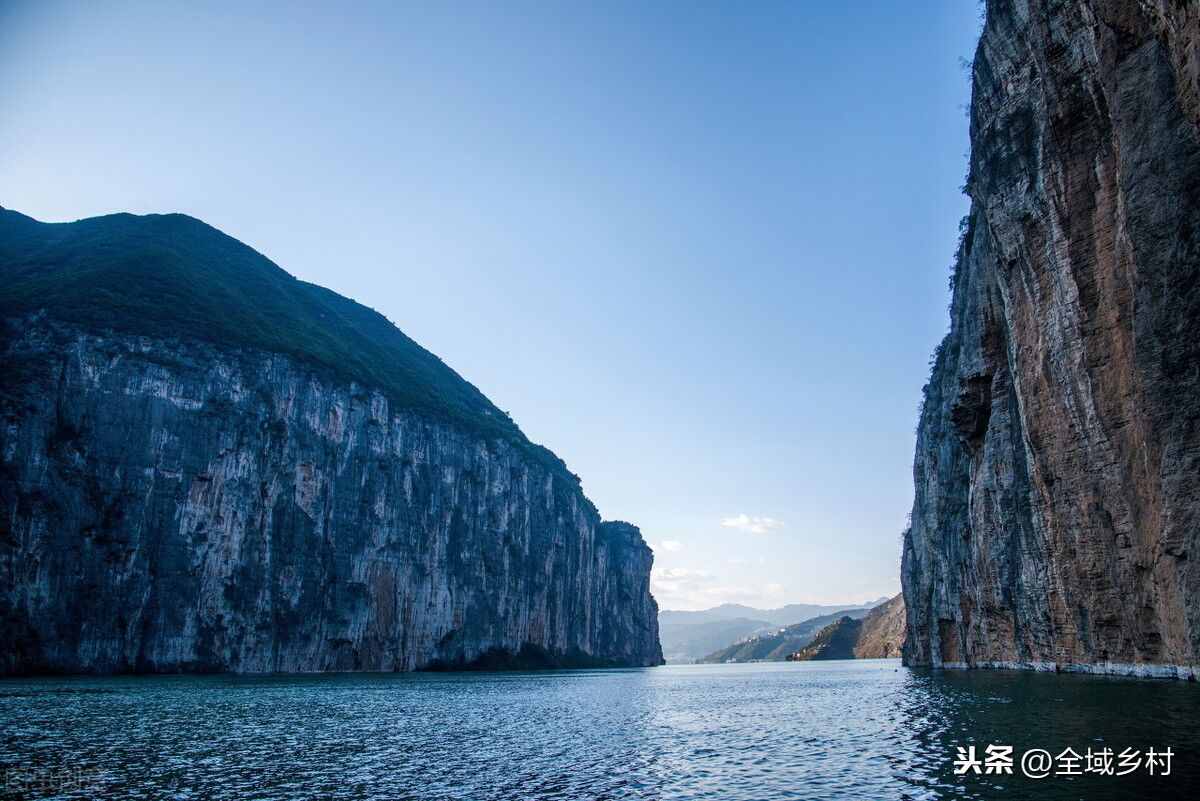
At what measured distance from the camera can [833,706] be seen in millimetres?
41469

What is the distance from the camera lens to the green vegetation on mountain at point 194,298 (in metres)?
84.3

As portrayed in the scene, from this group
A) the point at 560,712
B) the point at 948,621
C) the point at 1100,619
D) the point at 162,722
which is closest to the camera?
the point at 162,722

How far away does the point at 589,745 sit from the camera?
27047mm

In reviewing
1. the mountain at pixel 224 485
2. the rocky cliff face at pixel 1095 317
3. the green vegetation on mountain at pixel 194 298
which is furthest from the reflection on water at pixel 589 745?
the green vegetation on mountain at pixel 194 298

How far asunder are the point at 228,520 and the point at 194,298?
33048 millimetres

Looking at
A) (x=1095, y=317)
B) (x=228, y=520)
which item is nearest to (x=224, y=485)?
(x=228, y=520)

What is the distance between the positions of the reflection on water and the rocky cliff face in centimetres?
466

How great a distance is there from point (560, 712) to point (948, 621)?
5283 cm

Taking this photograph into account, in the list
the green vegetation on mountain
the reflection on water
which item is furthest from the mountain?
the reflection on water

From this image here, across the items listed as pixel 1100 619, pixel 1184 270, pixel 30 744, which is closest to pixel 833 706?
pixel 1100 619

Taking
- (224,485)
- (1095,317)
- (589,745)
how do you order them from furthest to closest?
1. (224,485)
2. (1095,317)
3. (589,745)

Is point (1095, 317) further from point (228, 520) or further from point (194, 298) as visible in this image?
point (194, 298)

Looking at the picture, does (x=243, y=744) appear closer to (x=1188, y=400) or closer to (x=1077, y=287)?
(x=1188, y=400)

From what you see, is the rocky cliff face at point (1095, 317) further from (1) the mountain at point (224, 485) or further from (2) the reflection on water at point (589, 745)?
(1) the mountain at point (224, 485)
